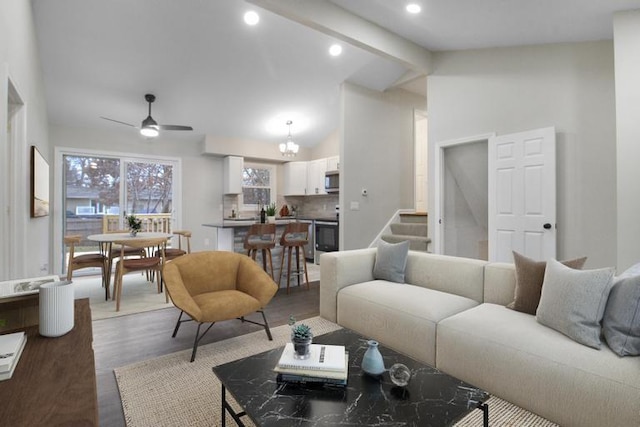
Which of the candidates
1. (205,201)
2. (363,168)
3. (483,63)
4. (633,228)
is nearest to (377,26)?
(483,63)

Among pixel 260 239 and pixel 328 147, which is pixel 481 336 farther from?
pixel 328 147

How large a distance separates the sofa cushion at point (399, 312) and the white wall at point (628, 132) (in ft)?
5.41

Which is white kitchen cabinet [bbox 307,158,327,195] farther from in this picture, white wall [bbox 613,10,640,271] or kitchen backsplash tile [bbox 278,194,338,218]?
white wall [bbox 613,10,640,271]

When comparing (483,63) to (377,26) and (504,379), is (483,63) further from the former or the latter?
(504,379)

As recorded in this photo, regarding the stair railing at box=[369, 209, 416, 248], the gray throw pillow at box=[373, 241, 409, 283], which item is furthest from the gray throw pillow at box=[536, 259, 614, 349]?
the stair railing at box=[369, 209, 416, 248]

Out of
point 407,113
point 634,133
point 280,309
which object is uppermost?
point 407,113

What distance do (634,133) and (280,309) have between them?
3.76 meters

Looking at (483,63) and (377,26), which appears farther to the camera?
(483,63)

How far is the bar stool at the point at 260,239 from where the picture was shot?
13.7ft

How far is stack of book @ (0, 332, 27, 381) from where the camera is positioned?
99cm

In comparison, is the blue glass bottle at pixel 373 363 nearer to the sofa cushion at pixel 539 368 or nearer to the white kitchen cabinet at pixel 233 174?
the sofa cushion at pixel 539 368

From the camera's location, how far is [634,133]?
287 cm

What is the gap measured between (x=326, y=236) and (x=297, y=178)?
5.68 feet

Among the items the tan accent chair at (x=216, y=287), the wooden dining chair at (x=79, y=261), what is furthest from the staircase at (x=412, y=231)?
the wooden dining chair at (x=79, y=261)
